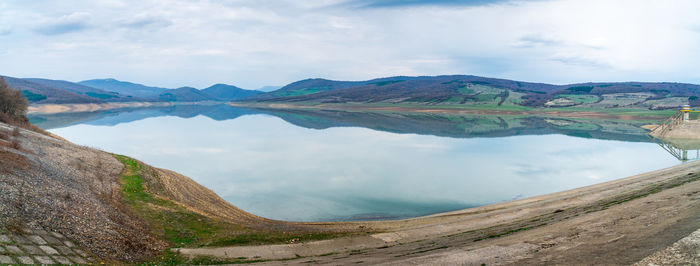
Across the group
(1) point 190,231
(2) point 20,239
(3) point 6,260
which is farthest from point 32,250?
(1) point 190,231

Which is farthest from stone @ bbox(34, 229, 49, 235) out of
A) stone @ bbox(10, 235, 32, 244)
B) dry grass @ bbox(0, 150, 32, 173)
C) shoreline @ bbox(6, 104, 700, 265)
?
dry grass @ bbox(0, 150, 32, 173)

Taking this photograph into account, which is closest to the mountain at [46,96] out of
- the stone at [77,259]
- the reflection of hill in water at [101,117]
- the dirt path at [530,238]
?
the reflection of hill in water at [101,117]

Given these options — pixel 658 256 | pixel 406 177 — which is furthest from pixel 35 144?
pixel 658 256

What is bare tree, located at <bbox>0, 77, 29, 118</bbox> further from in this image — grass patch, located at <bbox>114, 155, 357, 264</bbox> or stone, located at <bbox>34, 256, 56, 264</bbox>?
stone, located at <bbox>34, 256, 56, 264</bbox>

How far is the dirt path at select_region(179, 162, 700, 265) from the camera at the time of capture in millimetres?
9031

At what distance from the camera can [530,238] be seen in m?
10.9

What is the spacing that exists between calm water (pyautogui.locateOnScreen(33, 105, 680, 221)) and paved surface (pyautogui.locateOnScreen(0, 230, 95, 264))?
35.3ft

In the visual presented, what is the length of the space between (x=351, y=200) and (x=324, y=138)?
31.9 metres

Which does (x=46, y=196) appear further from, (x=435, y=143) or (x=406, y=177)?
(x=435, y=143)

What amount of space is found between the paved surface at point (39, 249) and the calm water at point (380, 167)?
1077cm

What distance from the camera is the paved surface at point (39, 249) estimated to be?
793 cm

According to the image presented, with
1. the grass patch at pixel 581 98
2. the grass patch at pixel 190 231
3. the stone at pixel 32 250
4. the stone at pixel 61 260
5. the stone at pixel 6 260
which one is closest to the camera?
the stone at pixel 6 260

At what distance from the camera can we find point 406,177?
28.2 m

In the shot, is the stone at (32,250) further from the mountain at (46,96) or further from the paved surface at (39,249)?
the mountain at (46,96)
